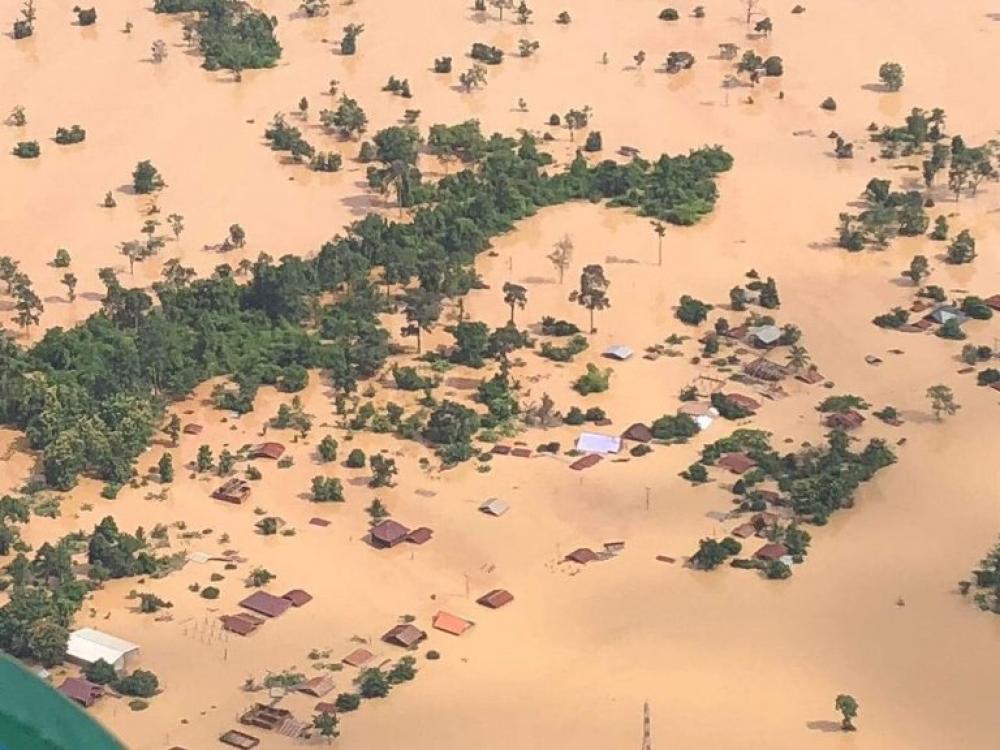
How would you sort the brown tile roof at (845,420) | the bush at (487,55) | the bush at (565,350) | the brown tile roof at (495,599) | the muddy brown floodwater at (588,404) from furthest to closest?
1. the bush at (487,55)
2. the bush at (565,350)
3. the brown tile roof at (845,420)
4. the brown tile roof at (495,599)
5. the muddy brown floodwater at (588,404)

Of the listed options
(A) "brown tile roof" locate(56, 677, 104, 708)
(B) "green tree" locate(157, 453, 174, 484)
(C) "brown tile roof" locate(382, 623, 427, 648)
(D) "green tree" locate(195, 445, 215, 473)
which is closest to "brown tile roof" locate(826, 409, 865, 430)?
(C) "brown tile roof" locate(382, 623, 427, 648)

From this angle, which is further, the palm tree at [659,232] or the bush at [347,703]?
the palm tree at [659,232]

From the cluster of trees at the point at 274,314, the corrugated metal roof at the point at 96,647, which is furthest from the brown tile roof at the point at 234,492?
the corrugated metal roof at the point at 96,647

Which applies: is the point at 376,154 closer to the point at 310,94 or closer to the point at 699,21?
the point at 310,94

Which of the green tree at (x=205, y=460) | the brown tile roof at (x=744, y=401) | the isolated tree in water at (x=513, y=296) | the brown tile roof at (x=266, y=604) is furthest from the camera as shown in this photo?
the isolated tree in water at (x=513, y=296)

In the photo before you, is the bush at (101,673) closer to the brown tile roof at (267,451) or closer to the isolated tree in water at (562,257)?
the brown tile roof at (267,451)

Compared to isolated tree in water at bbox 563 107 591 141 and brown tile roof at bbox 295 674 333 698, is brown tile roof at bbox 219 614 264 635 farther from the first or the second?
isolated tree in water at bbox 563 107 591 141

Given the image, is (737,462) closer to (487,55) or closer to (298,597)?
(298,597)
